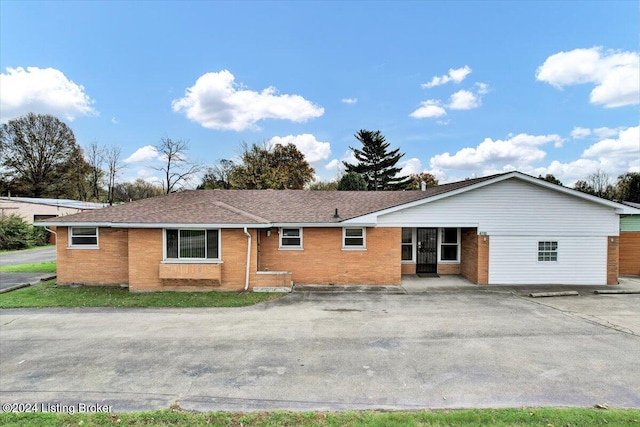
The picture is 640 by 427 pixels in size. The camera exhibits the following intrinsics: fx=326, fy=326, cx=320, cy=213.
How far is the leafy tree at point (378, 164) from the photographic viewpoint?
A: 5141 cm

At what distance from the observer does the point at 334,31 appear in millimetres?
18734

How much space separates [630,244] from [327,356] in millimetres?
17606

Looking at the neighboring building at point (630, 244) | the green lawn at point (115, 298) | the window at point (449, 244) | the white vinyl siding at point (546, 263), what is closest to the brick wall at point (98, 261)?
the green lawn at point (115, 298)

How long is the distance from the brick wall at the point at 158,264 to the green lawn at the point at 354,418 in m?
7.99

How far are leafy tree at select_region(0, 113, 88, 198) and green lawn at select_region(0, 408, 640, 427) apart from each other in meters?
55.2

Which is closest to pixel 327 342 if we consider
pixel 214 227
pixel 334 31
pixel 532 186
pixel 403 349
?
pixel 403 349

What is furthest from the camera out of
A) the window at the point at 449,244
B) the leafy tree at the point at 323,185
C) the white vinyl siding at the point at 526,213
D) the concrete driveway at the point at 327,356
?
the leafy tree at the point at 323,185

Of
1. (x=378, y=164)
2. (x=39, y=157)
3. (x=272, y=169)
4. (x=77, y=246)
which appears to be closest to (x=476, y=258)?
(x=77, y=246)

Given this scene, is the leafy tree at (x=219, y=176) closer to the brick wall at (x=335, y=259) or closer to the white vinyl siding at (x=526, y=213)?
the brick wall at (x=335, y=259)

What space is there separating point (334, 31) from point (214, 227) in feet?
44.5

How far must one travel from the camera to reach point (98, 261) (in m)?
13.6

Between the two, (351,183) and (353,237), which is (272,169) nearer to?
(351,183)

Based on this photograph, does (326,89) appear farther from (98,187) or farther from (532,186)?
(98,187)

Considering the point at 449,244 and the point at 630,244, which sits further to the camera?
the point at 630,244
